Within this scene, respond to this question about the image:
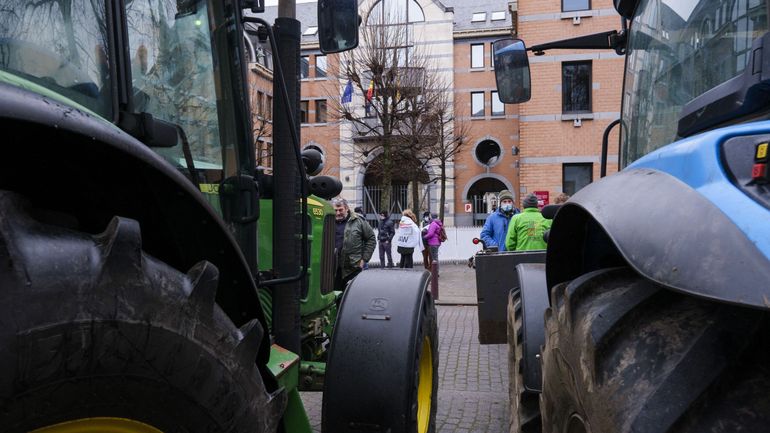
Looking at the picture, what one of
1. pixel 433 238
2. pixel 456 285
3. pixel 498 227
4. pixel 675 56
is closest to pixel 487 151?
pixel 456 285

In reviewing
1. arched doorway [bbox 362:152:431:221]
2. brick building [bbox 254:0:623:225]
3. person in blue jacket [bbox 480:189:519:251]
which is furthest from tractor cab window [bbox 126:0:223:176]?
arched doorway [bbox 362:152:431:221]

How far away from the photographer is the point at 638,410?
3.81ft

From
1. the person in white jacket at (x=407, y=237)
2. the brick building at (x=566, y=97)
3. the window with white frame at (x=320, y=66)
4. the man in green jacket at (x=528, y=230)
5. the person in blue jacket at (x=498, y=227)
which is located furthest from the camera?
the window with white frame at (x=320, y=66)

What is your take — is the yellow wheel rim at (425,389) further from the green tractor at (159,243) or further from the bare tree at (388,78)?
the bare tree at (388,78)

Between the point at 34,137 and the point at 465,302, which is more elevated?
the point at 34,137

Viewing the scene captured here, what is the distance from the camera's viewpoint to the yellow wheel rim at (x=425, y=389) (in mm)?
3344

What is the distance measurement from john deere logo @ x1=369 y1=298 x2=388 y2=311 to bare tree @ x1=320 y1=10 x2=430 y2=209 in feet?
68.5

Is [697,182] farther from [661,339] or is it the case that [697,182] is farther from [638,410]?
[638,410]

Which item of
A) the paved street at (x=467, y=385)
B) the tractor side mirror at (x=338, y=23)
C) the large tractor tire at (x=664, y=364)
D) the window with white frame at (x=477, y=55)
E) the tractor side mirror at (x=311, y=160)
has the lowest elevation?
the paved street at (x=467, y=385)

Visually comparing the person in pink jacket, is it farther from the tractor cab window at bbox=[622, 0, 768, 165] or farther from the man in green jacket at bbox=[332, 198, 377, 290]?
the tractor cab window at bbox=[622, 0, 768, 165]

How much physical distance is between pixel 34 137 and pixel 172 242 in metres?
0.47

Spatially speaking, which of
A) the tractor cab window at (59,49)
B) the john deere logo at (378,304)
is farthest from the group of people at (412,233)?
the tractor cab window at (59,49)

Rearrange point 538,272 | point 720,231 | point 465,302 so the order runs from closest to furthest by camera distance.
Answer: point 720,231 < point 538,272 < point 465,302

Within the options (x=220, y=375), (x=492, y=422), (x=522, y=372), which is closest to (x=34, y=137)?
(x=220, y=375)
